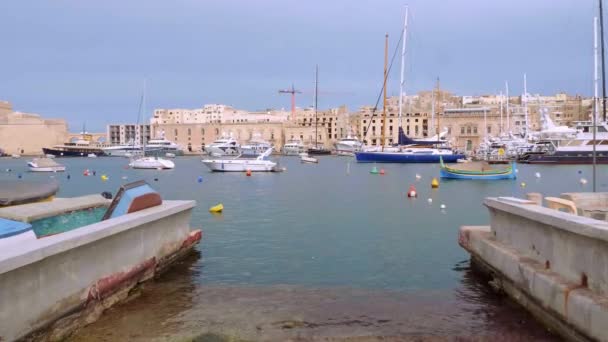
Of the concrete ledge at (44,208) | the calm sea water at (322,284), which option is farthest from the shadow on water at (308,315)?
the concrete ledge at (44,208)

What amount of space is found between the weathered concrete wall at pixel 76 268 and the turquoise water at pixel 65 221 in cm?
103

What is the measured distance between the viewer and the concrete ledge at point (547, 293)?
17.2 ft

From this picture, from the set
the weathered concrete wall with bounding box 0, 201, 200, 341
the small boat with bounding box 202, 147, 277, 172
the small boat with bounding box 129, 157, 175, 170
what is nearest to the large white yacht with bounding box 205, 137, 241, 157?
the small boat with bounding box 129, 157, 175, 170

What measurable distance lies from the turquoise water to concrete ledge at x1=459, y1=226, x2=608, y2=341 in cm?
626

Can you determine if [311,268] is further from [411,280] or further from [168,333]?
[168,333]

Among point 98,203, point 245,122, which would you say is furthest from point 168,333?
point 245,122

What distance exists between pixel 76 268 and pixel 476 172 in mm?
34101

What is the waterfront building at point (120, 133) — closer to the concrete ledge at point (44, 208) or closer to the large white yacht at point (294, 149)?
the large white yacht at point (294, 149)

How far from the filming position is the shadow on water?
6.48m

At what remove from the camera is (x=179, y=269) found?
985cm

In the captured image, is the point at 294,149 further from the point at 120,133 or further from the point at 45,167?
the point at 120,133

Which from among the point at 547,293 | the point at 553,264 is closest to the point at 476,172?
the point at 553,264

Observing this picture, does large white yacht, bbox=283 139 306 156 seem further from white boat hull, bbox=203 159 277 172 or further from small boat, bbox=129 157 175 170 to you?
white boat hull, bbox=203 159 277 172

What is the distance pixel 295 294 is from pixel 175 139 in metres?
157
